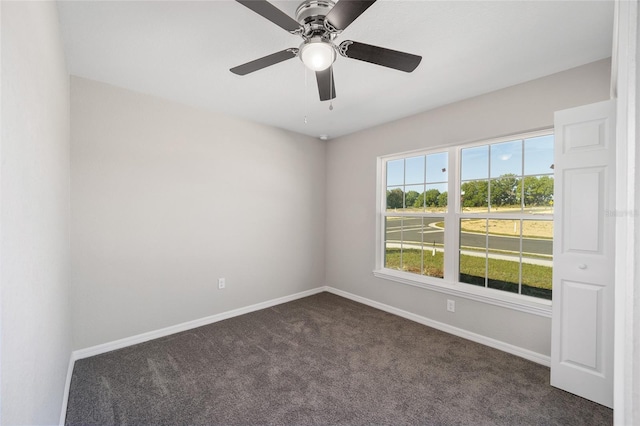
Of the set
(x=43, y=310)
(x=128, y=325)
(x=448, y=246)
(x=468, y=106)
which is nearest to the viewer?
(x=43, y=310)

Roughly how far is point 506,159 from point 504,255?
979 millimetres

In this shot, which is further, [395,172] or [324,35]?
[395,172]

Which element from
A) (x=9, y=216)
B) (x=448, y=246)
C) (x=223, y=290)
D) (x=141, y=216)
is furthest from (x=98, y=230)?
(x=448, y=246)

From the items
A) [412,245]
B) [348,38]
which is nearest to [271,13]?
[348,38]

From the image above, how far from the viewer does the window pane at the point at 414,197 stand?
350cm

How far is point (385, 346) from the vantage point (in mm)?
2738

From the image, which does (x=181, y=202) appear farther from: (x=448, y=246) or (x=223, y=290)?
(x=448, y=246)

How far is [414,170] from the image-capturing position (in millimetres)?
3572

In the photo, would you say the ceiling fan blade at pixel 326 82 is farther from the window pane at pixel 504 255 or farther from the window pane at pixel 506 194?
the window pane at pixel 504 255

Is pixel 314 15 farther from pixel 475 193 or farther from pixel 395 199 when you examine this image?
pixel 395 199

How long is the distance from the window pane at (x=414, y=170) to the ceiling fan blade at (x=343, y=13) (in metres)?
2.37

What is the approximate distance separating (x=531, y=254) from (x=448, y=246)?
76cm

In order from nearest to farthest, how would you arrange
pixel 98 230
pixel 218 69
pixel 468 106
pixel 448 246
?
pixel 218 69, pixel 98 230, pixel 468 106, pixel 448 246

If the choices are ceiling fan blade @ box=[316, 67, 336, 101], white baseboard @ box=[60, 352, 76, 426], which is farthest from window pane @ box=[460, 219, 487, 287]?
white baseboard @ box=[60, 352, 76, 426]
